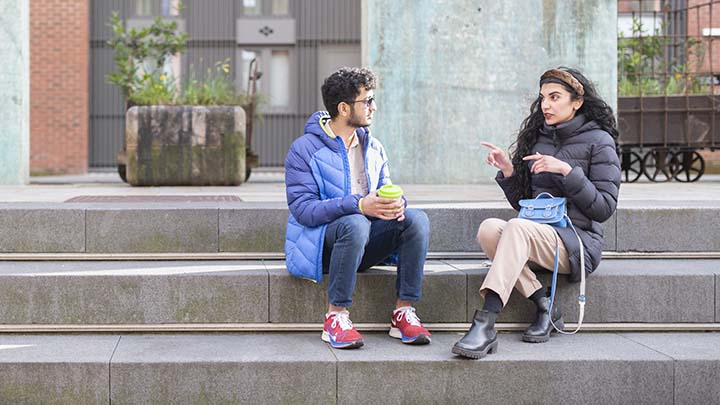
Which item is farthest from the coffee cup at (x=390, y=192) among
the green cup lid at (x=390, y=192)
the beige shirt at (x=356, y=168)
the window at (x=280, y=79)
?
the window at (x=280, y=79)

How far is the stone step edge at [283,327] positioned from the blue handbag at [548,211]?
1.81ft

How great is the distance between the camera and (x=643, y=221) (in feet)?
18.4

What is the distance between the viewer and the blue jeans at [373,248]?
4.42 meters

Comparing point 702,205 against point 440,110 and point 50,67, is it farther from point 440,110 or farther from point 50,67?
point 50,67

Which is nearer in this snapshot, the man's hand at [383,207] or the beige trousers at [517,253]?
the man's hand at [383,207]

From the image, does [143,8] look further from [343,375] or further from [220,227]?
[343,375]

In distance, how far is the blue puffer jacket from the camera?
4.55 metres

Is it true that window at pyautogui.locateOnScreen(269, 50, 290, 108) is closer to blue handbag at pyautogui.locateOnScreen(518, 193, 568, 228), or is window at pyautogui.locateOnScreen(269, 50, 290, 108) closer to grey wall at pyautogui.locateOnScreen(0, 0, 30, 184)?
grey wall at pyautogui.locateOnScreen(0, 0, 30, 184)

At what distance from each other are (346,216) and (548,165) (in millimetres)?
943

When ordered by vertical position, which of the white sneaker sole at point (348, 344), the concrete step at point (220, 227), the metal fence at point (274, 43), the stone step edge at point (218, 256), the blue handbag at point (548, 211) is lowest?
the white sneaker sole at point (348, 344)

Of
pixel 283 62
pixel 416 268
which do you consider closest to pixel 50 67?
pixel 283 62

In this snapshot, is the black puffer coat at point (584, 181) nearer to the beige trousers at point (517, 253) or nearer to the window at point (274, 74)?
the beige trousers at point (517, 253)

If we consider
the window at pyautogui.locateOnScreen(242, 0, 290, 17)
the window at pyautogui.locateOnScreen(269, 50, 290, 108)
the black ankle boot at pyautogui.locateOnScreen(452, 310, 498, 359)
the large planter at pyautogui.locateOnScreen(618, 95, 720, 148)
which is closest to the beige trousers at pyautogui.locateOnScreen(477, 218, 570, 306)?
the black ankle boot at pyautogui.locateOnScreen(452, 310, 498, 359)

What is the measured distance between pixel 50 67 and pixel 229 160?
9084mm
